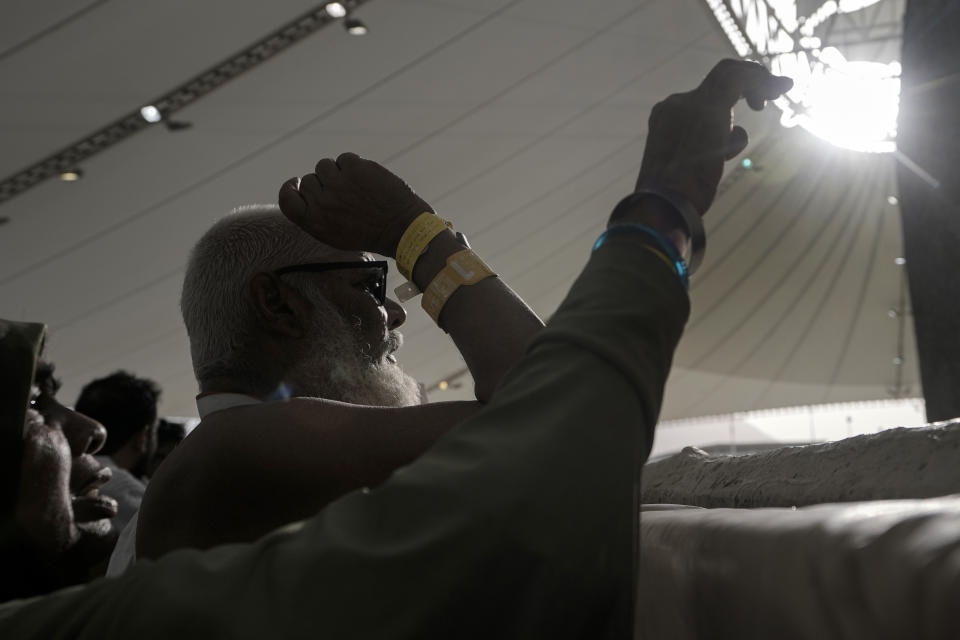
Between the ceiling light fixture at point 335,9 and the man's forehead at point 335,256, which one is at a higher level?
the ceiling light fixture at point 335,9

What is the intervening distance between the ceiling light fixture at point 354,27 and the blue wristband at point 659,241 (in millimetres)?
6950

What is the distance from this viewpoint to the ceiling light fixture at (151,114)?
7.09 m

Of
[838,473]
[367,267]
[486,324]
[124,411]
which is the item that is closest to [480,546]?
[838,473]

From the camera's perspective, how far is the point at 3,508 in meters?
0.75

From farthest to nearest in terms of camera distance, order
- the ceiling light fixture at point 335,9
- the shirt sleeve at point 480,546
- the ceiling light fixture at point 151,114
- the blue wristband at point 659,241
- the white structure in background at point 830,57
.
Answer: the white structure in background at point 830,57 → the ceiling light fixture at point 151,114 → the ceiling light fixture at point 335,9 → the blue wristband at point 659,241 → the shirt sleeve at point 480,546

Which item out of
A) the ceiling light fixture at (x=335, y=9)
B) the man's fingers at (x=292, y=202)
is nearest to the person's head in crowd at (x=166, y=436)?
the man's fingers at (x=292, y=202)

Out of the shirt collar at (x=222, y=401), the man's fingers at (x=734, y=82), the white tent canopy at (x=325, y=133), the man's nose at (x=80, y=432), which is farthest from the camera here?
the white tent canopy at (x=325, y=133)

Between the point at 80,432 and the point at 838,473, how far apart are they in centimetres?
94

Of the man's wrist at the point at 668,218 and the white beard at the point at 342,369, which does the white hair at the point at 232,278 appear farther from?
the man's wrist at the point at 668,218

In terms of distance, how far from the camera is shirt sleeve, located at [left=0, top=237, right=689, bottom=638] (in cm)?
45

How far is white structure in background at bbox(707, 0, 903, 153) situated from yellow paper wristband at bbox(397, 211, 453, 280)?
8558mm

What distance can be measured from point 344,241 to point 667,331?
78cm

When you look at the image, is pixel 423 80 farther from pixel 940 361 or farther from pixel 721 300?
pixel 721 300

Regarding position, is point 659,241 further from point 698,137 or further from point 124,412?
point 124,412
